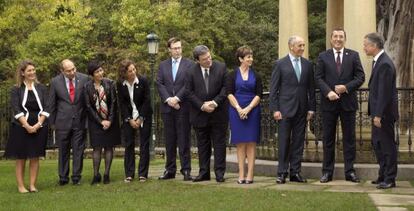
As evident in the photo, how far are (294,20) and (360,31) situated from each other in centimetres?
193

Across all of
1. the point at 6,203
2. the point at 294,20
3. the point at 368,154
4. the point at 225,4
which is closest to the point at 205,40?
the point at 225,4

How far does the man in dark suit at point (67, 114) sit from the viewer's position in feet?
35.1

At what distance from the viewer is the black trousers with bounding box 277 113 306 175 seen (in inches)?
386

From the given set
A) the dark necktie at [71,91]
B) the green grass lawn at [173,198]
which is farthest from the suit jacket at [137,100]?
the green grass lawn at [173,198]

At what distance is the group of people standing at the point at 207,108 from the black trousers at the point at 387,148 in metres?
0.01

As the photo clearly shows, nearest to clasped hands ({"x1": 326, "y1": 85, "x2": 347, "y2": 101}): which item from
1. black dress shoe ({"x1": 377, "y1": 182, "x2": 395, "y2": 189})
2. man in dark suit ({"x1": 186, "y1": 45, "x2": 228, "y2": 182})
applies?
black dress shoe ({"x1": 377, "y1": 182, "x2": 395, "y2": 189})

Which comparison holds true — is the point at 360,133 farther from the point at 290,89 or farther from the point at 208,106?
the point at 208,106

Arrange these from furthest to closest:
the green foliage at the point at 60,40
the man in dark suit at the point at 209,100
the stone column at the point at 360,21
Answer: the green foliage at the point at 60,40 → the stone column at the point at 360,21 → the man in dark suit at the point at 209,100

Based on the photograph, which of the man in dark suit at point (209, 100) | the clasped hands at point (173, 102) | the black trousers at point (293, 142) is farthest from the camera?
the clasped hands at point (173, 102)

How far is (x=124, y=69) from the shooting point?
10523mm

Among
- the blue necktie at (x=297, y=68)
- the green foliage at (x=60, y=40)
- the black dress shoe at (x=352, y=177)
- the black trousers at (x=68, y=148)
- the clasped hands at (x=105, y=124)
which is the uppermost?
the green foliage at (x=60, y=40)

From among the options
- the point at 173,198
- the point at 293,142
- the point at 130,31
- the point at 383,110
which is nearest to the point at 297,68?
the point at 293,142

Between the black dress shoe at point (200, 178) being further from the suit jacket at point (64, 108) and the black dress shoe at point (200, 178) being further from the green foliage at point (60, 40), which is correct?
the green foliage at point (60, 40)

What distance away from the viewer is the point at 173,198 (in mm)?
8266
